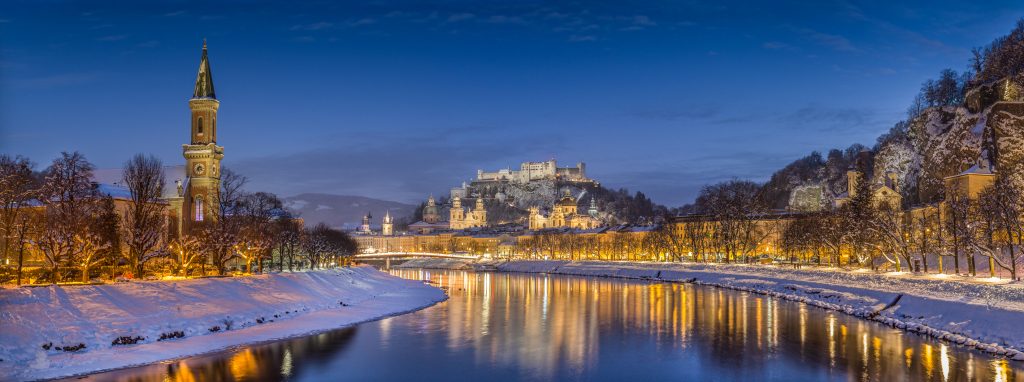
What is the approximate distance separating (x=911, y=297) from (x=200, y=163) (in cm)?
6525

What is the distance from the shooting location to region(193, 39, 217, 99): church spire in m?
79.8

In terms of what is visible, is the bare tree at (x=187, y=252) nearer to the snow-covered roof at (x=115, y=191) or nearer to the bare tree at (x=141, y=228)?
the bare tree at (x=141, y=228)

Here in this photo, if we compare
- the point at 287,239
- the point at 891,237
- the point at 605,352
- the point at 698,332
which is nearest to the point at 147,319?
the point at 605,352

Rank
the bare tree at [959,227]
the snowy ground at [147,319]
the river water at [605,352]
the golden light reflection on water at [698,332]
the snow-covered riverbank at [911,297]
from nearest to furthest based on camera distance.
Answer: the river water at [605,352]
the snowy ground at [147,319]
the golden light reflection on water at [698,332]
the snow-covered riverbank at [911,297]
the bare tree at [959,227]

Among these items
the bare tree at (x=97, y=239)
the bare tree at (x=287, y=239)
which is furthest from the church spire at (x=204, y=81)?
the bare tree at (x=97, y=239)

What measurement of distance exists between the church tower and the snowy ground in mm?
31202

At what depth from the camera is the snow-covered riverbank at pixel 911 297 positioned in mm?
32031

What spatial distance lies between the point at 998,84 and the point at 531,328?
243 ft

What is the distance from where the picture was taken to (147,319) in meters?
34.0

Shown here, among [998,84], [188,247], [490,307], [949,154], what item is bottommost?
[490,307]

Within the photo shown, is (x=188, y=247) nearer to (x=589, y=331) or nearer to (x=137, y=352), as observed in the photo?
(x=137, y=352)

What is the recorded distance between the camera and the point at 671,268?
94.5 meters

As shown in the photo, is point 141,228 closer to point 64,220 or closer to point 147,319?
point 64,220

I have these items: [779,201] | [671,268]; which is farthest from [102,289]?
[779,201]
